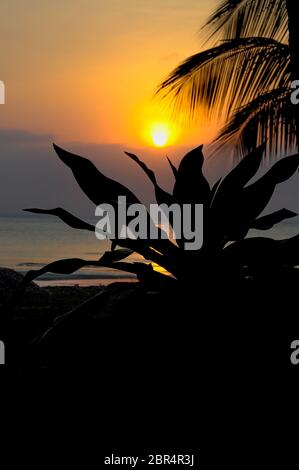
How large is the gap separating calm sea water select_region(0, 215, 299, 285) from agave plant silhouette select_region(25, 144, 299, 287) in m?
14.4

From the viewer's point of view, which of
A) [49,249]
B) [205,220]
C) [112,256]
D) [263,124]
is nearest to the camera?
[112,256]

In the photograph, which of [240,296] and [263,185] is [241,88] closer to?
[263,185]

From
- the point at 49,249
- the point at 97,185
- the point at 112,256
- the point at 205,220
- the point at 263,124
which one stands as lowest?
the point at 112,256

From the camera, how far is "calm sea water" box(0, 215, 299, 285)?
2150 cm

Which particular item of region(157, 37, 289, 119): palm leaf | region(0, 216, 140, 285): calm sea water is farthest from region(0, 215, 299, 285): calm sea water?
region(157, 37, 289, 119): palm leaf

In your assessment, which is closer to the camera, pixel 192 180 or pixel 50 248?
pixel 192 180

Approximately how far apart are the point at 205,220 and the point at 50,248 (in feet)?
101

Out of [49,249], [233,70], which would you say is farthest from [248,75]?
[49,249]

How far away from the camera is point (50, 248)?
35.0 meters

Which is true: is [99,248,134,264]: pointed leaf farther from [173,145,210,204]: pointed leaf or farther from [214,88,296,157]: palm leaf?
[214,88,296,157]: palm leaf

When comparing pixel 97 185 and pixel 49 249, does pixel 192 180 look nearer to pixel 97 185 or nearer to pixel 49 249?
pixel 97 185

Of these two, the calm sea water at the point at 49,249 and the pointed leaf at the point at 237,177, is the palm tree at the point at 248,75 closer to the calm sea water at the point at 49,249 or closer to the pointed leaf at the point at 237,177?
the pointed leaf at the point at 237,177

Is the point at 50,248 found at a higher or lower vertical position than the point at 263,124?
higher

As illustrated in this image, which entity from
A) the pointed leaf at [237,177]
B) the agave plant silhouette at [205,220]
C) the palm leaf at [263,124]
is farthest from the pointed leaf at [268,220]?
the palm leaf at [263,124]
